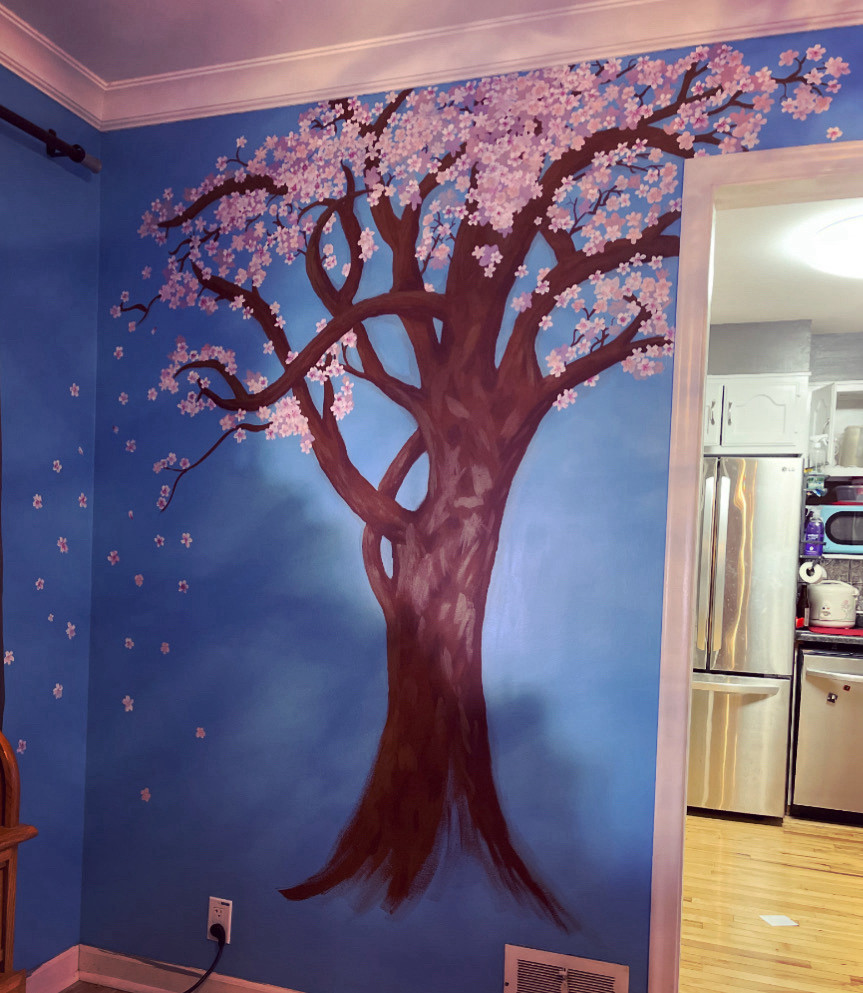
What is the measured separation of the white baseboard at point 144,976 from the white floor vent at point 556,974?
2.03 feet

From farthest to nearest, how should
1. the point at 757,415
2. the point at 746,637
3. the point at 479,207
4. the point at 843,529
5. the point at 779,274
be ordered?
1. the point at 843,529
2. the point at 757,415
3. the point at 746,637
4. the point at 779,274
5. the point at 479,207

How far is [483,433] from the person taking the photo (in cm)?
196

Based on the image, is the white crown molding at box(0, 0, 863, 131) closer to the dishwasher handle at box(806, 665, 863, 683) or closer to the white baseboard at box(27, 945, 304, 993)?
the white baseboard at box(27, 945, 304, 993)

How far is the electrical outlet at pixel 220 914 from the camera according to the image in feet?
7.00

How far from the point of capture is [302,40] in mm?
2018

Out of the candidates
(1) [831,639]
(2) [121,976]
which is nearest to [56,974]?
(2) [121,976]

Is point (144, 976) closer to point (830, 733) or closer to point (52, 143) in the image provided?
point (52, 143)

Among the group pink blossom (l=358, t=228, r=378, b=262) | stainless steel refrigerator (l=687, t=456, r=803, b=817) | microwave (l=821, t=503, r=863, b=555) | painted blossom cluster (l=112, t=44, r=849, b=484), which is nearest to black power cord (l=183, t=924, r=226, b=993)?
painted blossom cluster (l=112, t=44, r=849, b=484)

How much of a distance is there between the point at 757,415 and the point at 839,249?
1.11 metres

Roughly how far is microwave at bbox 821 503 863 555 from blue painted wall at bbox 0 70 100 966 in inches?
153

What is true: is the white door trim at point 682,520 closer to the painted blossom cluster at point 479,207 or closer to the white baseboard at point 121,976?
the painted blossom cluster at point 479,207

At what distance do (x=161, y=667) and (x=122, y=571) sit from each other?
0.99ft

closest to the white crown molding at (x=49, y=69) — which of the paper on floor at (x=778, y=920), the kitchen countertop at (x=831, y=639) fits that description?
the paper on floor at (x=778, y=920)

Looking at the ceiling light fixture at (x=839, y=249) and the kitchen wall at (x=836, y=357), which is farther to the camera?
the kitchen wall at (x=836, y=357)
